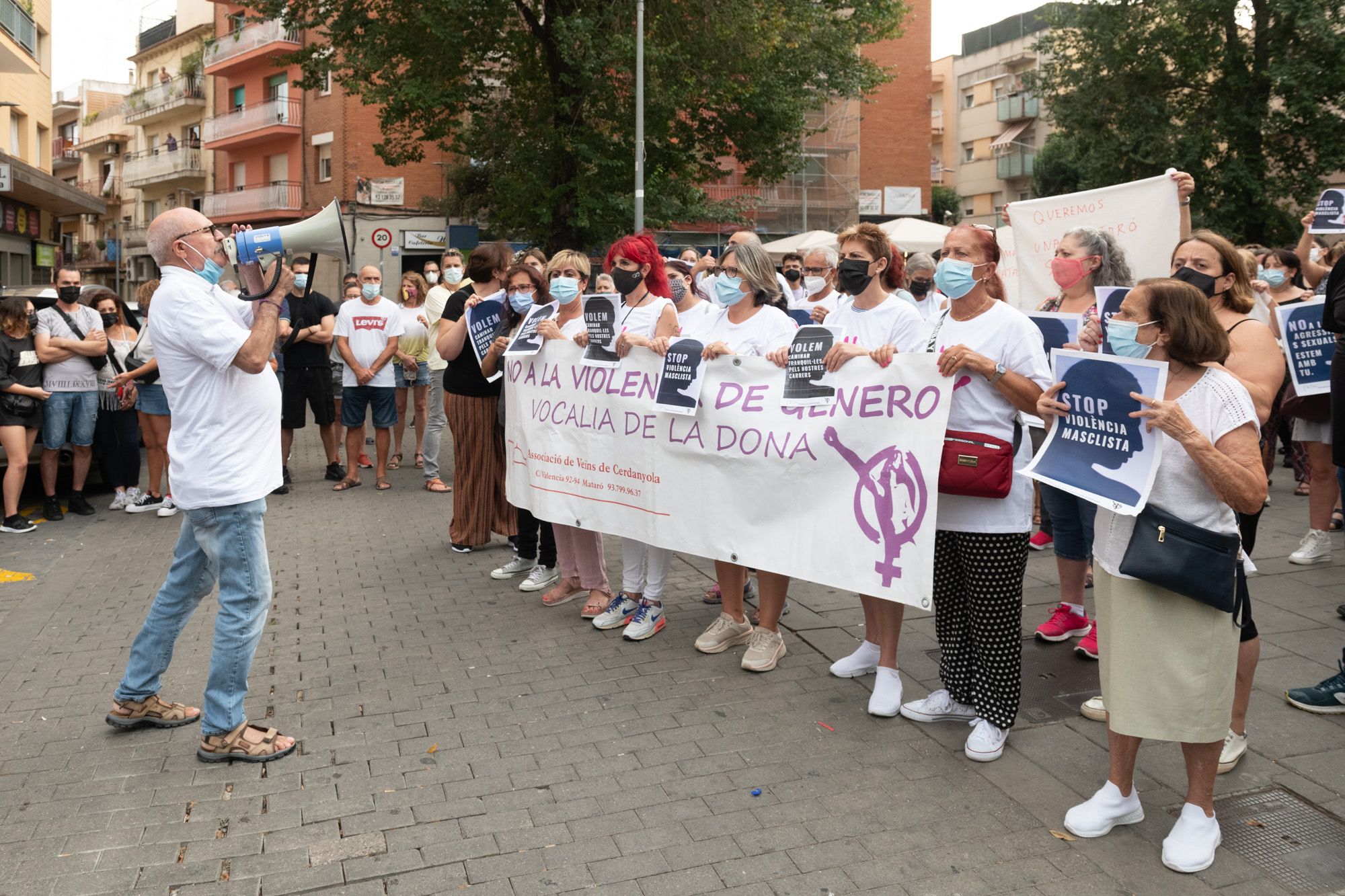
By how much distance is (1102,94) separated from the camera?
28.2 m

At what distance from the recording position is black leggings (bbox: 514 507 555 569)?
7.40 meters

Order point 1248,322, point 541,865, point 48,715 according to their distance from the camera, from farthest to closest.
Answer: point 48,715
point 1248,322
point 541,865

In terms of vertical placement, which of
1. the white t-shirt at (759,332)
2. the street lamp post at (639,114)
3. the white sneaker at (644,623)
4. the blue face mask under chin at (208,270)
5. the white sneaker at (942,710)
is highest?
the street lamp post at (639,114)

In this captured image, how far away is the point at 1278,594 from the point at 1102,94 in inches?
970

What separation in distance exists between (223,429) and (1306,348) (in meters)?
6.53

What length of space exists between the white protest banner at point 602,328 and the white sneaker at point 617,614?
132 cm

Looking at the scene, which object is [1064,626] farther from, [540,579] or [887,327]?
[540,579]

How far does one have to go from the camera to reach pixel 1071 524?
572cm

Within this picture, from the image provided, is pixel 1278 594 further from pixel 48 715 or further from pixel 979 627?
pixel 48 715

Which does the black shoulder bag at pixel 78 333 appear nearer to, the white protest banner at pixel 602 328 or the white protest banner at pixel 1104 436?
the white protest banner at pixel 602 328

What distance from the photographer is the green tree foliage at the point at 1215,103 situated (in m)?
26.2

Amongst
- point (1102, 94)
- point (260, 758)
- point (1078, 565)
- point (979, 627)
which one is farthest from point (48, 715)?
point (1102, 94)

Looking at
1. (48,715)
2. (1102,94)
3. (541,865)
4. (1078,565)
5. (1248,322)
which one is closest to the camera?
(541,865)

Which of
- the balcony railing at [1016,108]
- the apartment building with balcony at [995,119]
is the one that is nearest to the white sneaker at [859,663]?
the apartment building with balcony at [995,119]
